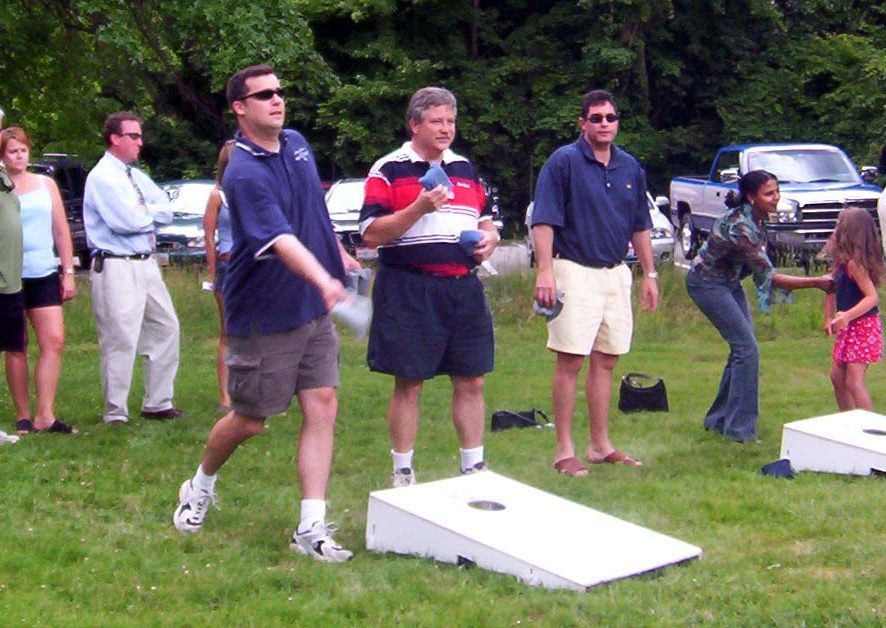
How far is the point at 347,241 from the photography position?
20547 mm

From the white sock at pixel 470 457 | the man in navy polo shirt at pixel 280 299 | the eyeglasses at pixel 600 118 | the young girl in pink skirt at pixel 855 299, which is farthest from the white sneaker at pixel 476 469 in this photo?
the young girl in pink skirt at pixel 855 299

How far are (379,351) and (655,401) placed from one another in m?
3.52

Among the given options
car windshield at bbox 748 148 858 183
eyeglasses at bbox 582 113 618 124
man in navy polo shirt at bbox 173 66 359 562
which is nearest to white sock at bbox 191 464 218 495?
man in navy polo shirt at bbox 173 66 359 562

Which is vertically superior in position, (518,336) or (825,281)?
(825,281)

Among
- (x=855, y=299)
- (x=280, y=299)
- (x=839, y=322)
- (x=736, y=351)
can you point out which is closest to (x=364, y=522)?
(x=280, y=299)

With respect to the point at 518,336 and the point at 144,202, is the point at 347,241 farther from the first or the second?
the point at 144,202

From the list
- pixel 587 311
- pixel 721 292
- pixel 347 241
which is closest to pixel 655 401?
pixel 721 292

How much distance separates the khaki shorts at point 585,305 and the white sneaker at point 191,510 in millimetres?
2169

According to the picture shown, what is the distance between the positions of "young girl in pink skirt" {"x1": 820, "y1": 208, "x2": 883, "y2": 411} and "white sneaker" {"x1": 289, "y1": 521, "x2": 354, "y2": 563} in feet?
13.2

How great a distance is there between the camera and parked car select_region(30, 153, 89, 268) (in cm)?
2192

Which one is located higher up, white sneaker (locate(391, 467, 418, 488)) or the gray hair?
the gray hair

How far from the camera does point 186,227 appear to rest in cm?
1945

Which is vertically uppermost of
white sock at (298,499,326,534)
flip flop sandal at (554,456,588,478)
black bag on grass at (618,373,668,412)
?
white sock at (298,499,326,534)

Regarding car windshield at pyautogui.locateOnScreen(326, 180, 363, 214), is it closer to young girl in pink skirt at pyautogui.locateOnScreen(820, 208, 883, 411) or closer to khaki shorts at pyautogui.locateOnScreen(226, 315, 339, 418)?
young girl in pink skirt at pyautogui.locateOnScreen(820, 208, 883, 411)
